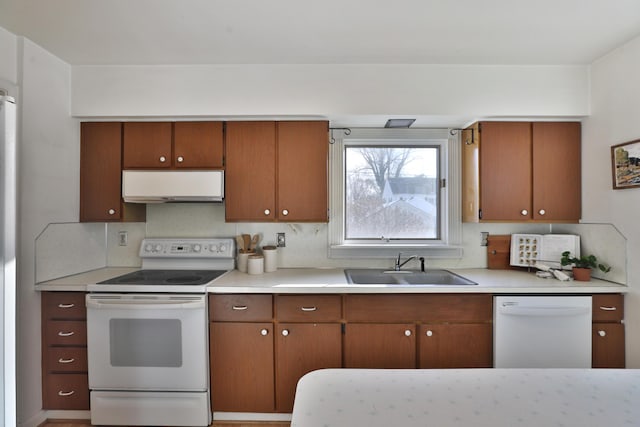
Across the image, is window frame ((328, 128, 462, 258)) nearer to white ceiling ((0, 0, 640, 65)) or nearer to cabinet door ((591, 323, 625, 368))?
white ceiling ((0, 0, 640, 65))

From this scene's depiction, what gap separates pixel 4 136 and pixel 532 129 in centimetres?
296

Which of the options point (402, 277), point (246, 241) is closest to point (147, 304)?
point (246, 241)

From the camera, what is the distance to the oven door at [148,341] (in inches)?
77.3

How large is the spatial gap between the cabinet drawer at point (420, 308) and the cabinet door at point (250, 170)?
3.03 ft

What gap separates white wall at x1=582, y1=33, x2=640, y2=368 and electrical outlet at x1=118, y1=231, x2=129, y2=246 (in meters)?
3.56

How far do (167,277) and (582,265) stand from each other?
9.67 feet

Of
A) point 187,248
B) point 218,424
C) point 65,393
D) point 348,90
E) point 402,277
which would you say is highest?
point 348,90

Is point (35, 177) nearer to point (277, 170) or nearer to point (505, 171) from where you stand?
point (277, 170)

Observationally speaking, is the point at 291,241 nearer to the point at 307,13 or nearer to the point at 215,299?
the point at 215,299

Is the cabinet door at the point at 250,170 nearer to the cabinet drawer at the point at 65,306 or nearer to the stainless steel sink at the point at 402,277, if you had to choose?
the stainless steel sink at the point at 402,277

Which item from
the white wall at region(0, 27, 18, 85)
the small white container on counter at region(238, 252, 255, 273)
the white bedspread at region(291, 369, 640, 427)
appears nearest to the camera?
the white bedspread at region(291, 369, 640, 427)

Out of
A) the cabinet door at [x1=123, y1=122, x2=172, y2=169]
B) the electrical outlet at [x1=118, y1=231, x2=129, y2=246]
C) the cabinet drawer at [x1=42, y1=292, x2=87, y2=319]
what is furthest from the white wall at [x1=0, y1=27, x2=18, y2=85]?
the cabinet drawer at [x1=42, y1=292, x2=87, y2=319]

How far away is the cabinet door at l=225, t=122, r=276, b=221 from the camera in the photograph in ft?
7.61

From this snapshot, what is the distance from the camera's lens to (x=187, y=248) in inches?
99.6
